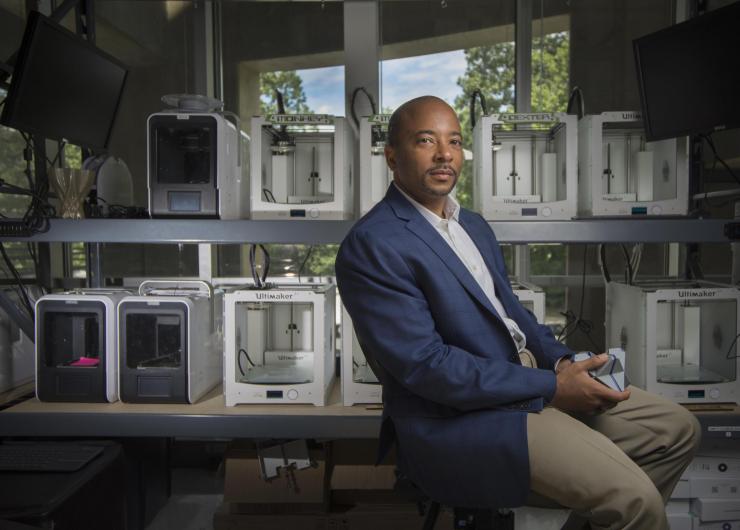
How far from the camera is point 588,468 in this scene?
3.81ft

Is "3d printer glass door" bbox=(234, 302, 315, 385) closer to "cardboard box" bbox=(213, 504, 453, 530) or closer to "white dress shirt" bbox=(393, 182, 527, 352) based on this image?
"cardboard box" bbox=(213, 504, 453, 530)

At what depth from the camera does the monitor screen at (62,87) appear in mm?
1812

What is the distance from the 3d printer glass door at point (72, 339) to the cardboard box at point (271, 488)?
61 cm

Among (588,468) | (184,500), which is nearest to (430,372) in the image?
(588,468)

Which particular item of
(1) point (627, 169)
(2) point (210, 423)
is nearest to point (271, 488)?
(2) point (210, 423)

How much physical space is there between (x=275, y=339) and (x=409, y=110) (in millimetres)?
1246

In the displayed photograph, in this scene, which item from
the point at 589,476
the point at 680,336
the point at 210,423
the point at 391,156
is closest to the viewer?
the point at 589,476

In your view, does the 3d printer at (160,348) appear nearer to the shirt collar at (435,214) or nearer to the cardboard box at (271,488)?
the cardboard box at (271,488)

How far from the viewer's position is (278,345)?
2.33 m

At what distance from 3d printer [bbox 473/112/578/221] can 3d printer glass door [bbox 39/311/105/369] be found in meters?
1.42

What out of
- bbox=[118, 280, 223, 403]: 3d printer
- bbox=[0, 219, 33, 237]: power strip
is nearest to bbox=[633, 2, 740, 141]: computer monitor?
bbox=[118, 280, 223, 403]: 3d printer

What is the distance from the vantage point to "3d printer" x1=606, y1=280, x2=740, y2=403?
1.93 m

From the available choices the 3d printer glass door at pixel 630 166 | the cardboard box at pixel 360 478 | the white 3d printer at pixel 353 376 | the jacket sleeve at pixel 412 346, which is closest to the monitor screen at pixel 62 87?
the white 3d printer at pixel 353 376

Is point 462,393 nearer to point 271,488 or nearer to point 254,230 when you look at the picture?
point 254,230
